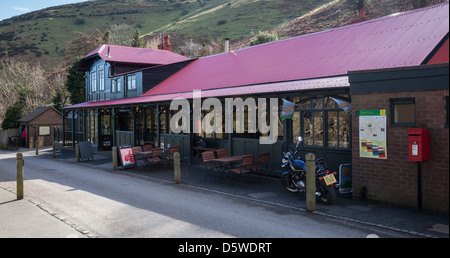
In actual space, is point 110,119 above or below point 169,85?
below

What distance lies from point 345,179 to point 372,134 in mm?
1589

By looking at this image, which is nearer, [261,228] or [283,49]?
[261,228]

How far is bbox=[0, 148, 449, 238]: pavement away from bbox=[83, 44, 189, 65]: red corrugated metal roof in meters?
17.6

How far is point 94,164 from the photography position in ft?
57.4

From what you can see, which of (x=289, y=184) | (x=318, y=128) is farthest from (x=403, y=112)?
(x=289, y=184)

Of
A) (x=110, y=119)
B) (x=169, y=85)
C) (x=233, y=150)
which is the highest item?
(x=169, y=85)

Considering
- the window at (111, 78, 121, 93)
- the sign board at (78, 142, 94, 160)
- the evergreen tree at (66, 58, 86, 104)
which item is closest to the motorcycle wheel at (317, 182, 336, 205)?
the sign board at (78, 142, 94, 160)

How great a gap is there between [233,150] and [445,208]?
8.04 m

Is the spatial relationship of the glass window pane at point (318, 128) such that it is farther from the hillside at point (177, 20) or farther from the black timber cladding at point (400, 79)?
the hillside at point (177, 20)

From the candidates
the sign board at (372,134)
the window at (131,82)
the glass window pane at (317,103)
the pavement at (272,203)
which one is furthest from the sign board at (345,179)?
the window at (131,82)

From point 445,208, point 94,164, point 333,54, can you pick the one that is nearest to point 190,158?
point 94,164

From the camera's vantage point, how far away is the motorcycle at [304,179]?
8.31 metres
